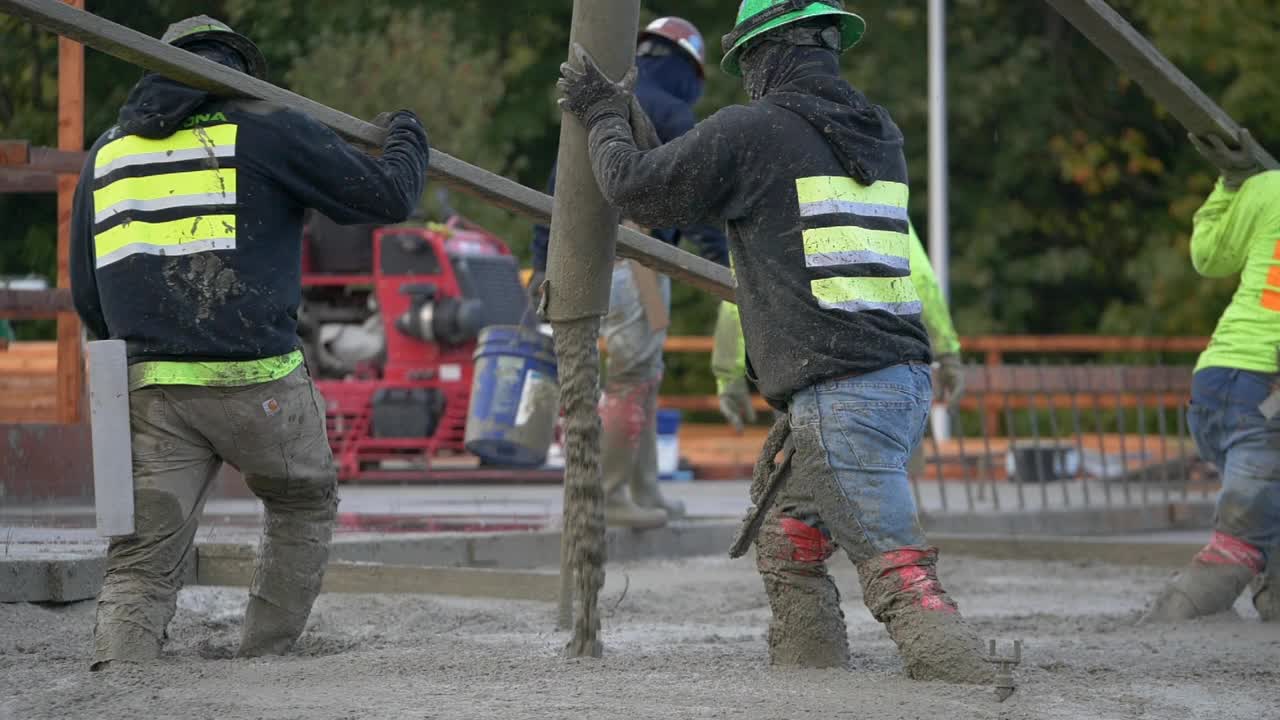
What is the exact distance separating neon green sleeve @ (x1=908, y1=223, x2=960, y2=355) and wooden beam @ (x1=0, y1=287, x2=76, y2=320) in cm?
391

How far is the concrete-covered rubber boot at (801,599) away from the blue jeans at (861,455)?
20 centimetres

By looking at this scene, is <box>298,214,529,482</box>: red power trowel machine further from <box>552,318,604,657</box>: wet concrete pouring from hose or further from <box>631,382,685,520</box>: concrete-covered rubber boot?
<box>552,318,604,657</box>: wet concrete pouring from hose

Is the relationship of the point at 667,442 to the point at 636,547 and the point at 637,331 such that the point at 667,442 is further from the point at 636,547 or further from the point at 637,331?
the point at 637,331

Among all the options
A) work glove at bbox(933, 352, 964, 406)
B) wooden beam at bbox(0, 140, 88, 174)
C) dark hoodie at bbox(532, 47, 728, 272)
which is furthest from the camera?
work glove at bbox(933, 352, 964, 406)

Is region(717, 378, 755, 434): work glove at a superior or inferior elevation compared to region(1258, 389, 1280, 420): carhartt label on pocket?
superior

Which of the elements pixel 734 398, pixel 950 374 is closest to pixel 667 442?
pixel 734 398

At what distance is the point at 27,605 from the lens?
5.91 m

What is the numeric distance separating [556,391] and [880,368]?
315cm

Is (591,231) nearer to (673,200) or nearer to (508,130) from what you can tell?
(673,200)

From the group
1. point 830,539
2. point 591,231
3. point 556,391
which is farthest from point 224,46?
point 556,391

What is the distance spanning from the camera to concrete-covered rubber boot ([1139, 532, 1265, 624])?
693cm

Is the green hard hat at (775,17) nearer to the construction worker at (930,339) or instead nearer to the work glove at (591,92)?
the work glove at (591,92)

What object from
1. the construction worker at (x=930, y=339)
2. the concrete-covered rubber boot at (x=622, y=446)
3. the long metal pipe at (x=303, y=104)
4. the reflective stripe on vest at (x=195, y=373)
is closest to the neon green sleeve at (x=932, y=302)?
the construction worker at (x=930, y=339)

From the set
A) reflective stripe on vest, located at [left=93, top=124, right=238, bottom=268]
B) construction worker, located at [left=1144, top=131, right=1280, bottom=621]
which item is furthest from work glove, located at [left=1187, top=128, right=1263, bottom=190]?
reflective stripe on vest, located at [left=93, top=124, right=238, bottom=268]
